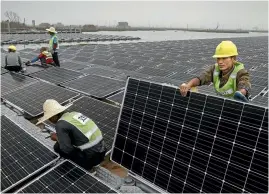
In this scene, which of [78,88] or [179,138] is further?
[78,88]

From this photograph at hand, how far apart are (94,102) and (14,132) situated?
8.67 ft

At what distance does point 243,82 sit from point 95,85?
677 centimetres

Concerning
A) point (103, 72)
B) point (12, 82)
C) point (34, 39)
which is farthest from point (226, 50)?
point (34, 39)

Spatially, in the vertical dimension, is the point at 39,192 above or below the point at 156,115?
below

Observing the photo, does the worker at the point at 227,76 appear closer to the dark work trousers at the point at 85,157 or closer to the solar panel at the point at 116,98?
the dark work trousers at the point at 85,157

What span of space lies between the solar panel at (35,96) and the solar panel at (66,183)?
11.8 feet

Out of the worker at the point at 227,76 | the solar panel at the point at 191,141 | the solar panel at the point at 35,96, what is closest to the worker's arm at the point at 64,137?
the solar panel at the point at 191,141

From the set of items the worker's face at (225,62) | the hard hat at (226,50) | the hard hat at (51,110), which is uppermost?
the hard hat at (226,50)

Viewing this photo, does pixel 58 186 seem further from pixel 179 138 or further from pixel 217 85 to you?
pixel 217 85

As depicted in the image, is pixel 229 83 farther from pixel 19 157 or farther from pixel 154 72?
pixel 154 72

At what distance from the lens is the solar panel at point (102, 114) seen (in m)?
6.63

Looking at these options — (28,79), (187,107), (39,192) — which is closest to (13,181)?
(39,192)

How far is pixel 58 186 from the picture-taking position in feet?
15.6

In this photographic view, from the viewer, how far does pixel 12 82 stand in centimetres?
1171
